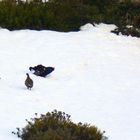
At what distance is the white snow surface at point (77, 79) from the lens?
8773 millimetres

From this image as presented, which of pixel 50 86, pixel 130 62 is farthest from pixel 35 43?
pixel 50 86

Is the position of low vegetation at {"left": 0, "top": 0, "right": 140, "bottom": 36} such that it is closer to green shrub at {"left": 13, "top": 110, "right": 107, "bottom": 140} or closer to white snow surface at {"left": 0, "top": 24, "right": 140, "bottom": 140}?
white snow surface at {"left": 0, "top": 24, "right": 140, "bottom": 140}

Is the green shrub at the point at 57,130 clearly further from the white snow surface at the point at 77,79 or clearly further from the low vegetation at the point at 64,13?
the low vegetation at the point at 64,13

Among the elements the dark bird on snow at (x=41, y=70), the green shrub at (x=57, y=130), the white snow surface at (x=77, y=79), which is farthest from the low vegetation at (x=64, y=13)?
the green shrub at (x=57, y=130)

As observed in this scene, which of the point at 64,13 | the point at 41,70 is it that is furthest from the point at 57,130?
the point at 64,13

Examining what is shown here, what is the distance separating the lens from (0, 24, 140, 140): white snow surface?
877cm

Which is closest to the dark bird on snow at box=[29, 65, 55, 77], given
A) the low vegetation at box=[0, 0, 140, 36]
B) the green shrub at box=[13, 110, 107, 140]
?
the green shrub at box=[13, 110, 107, 140]

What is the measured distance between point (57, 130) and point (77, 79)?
3830 millimetres

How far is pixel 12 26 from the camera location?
47.4 feet

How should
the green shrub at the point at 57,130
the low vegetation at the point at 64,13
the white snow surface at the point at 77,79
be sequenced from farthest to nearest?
the low vegetation at the point at 64,13 → the white snow surface at the point at 77,79 → the green shrub at the point at 57,130

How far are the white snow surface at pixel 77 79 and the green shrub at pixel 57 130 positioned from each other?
22cm

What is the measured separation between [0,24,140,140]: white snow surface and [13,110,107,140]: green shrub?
0.22 m

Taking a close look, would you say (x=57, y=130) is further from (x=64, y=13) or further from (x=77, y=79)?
(x=64, y=13)

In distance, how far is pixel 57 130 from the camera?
24.5 feet
